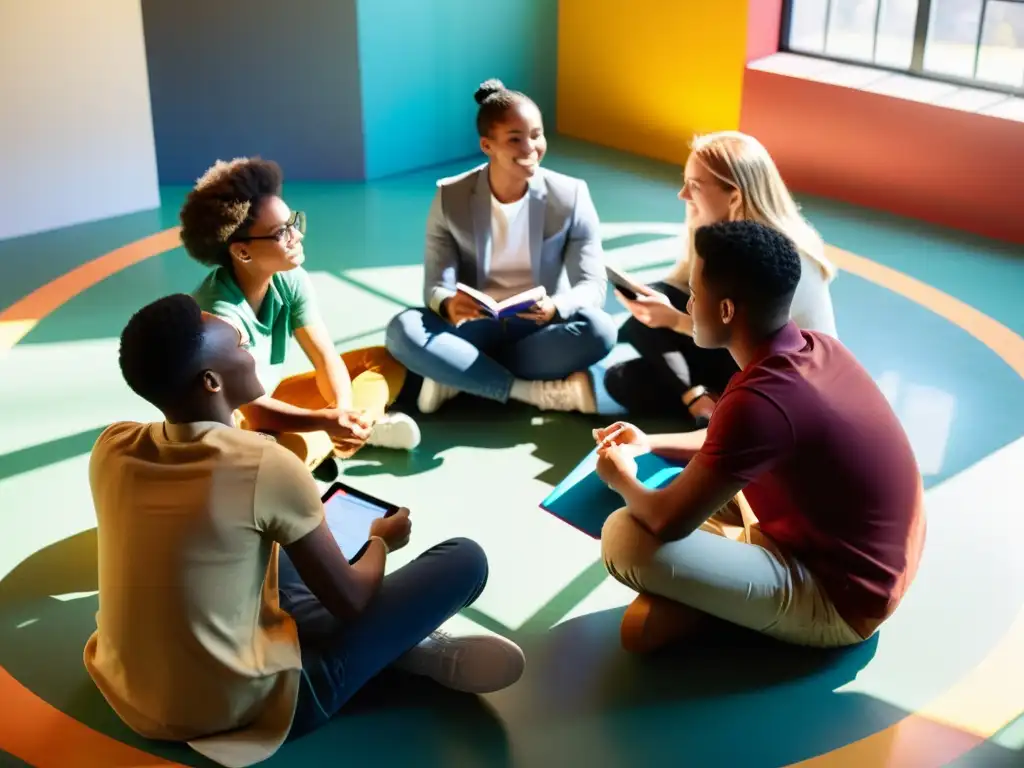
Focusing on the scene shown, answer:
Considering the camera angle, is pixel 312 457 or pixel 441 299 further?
pixel 441 299

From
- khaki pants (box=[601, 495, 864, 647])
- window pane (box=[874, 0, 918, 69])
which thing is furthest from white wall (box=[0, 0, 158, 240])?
khaki pants (box=[601, 495, 864, 647])

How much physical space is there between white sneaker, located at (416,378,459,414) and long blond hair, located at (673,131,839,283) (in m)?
1.15

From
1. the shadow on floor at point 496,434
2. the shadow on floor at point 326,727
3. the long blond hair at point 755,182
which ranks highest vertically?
the long blond hair at point 755,182

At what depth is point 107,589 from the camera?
2.53m

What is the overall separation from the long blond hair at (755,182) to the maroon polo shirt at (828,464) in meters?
0.81

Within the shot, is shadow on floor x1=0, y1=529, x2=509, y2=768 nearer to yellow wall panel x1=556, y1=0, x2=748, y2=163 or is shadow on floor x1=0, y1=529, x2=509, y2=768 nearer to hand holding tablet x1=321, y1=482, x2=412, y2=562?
hand holding tablet x1=321, y1=482, x2=412, y2=562

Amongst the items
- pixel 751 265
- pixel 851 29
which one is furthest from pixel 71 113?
pixel 751 265

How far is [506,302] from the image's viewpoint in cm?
394

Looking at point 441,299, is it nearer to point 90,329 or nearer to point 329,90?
point 90,329

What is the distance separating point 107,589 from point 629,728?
1.13m

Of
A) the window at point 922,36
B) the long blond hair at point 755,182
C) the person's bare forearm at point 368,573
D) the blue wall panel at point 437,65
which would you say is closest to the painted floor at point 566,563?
the person's bare forearm at point 368,573

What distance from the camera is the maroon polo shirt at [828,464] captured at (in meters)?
2.64

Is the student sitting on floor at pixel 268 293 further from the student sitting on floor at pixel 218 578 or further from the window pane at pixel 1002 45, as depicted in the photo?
the window pane at pixel 1002 45

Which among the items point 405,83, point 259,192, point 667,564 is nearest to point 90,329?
point 259,192
